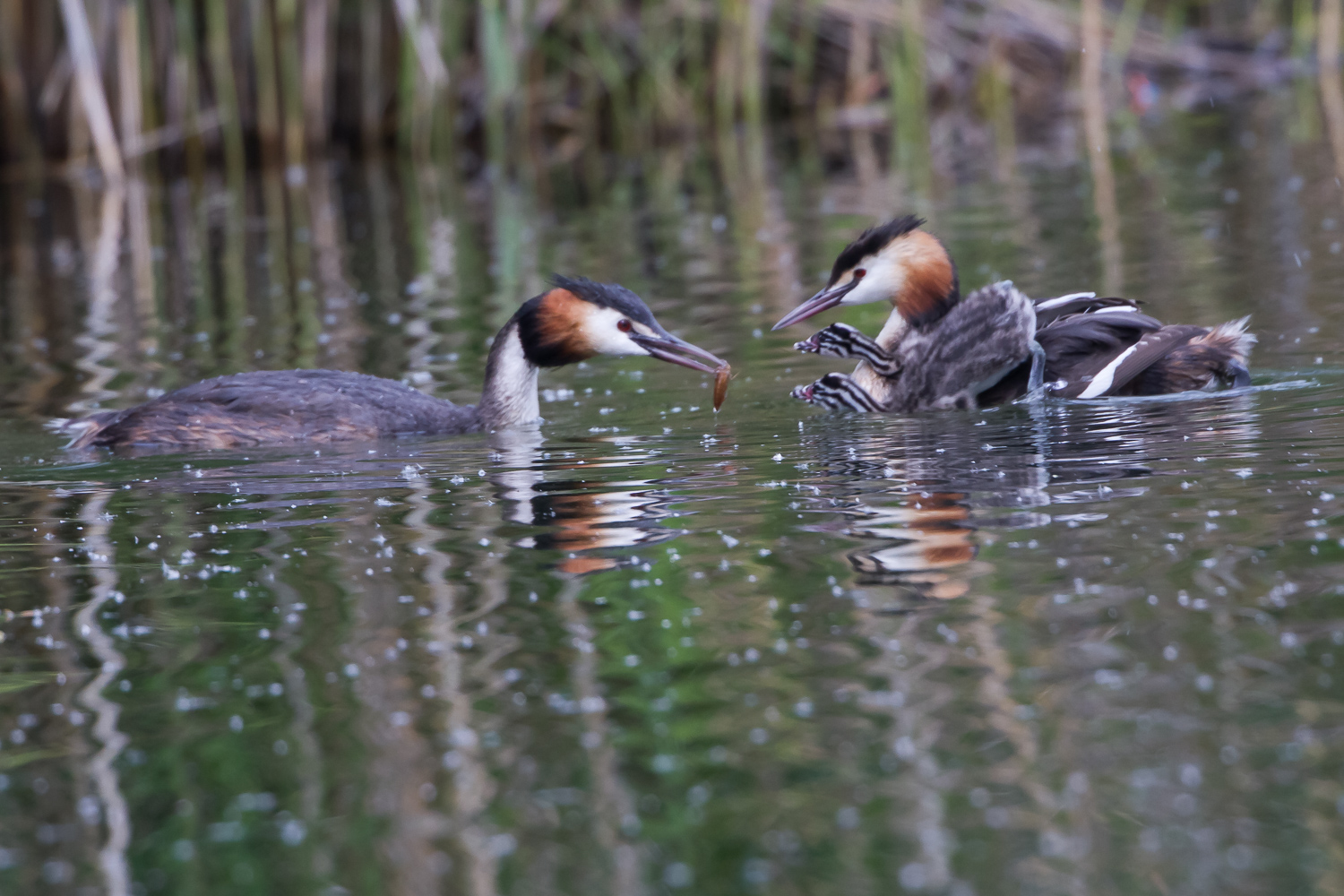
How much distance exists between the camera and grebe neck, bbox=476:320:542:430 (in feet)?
24.4

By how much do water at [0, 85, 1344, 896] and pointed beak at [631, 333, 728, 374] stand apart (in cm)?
23

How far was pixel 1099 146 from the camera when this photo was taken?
56.8ft

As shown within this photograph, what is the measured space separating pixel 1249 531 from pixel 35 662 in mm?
2968

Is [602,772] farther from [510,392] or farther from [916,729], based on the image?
[510,392]

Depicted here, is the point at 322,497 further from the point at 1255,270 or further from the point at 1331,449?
the point at 1255,270

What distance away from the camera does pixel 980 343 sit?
6.94m

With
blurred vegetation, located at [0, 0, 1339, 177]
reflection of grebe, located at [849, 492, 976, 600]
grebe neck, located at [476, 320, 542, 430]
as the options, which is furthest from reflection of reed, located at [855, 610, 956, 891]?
blurred vegetation, located at [0, 0, 1339, 177]

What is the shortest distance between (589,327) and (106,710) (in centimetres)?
360

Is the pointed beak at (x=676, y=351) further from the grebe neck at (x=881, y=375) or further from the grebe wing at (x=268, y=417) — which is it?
the grebe wing at (x=268, y=417)

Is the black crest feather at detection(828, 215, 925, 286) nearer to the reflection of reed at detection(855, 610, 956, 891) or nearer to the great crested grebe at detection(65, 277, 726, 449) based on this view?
the great crested grebe at detection(65, 277, 726, 449)

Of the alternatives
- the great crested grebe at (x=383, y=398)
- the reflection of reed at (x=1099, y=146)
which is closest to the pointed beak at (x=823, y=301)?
the great crested grebe at (x=383, y=398)

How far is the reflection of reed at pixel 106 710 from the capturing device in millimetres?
3334

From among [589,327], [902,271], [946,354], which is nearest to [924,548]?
[946,354]

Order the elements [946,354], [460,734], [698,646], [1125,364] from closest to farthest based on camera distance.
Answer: [460,734]
[698,646]
[1125,364]
[946,354]
